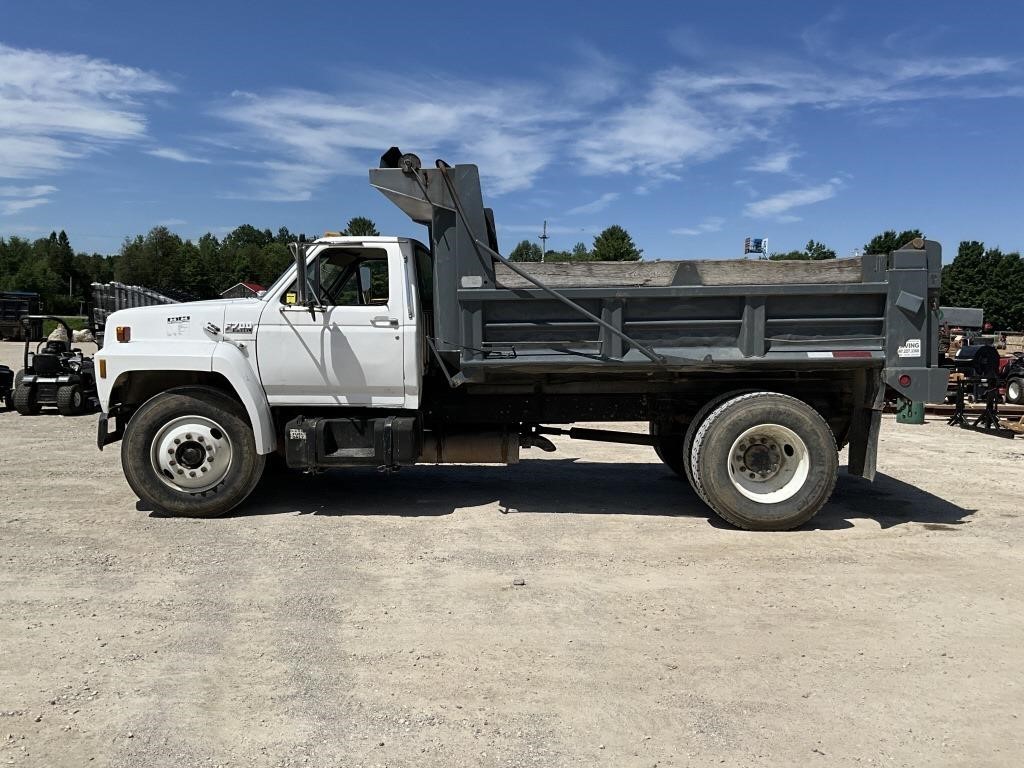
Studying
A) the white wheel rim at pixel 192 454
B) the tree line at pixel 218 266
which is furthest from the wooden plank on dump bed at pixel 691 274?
the tree line at pixel 218 266

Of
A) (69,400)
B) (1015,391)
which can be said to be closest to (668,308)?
(69,400)

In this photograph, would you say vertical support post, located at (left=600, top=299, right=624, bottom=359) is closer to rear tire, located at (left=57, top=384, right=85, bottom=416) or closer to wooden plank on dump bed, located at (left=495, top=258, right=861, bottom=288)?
wooden plank on dump bed, located at (left=495, top=258, right=861, bottom=288)

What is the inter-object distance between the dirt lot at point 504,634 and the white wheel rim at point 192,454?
38 cm

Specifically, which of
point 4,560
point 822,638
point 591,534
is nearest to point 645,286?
point 591,534

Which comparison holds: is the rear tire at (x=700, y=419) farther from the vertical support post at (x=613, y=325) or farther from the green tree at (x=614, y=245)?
the green tree at (x=614, y=245)

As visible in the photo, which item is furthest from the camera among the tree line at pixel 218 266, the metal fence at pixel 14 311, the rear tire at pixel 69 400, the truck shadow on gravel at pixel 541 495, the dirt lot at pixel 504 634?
the tree line at pixel 218 266

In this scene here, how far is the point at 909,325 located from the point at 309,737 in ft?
18.0

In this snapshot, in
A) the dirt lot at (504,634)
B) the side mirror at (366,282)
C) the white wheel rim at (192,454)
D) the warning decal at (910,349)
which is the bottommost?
the dirt lot at (504,634)

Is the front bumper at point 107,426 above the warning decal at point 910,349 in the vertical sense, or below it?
below

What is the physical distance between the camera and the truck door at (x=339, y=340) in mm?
6609

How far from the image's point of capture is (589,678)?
3.74 m

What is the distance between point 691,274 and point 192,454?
4.53 m

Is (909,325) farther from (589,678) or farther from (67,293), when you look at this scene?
(67,293)

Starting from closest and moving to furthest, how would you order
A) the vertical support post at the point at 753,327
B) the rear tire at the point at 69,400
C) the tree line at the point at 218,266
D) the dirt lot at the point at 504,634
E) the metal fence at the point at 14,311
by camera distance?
the dirt lot at the point at 504,634 → the vertical support post at the point at 753,327 → the rear tire at the point at 69,400 → the metal fence at the point at 14,311 → the tree line at the point at 218,266
